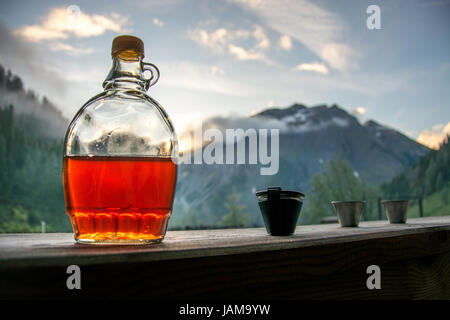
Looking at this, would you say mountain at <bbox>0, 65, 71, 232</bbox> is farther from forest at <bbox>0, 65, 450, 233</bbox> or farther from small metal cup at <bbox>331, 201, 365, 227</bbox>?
small metal cup at <bbox>331, 201, 365, 227</bbox>

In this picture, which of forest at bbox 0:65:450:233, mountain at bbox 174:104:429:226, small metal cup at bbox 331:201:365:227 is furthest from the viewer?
mountain at bbox 174:104:429:226

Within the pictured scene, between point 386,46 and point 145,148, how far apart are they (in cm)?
7045

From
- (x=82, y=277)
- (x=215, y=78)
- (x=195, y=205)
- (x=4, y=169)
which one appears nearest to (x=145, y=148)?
(x=82, y=277)

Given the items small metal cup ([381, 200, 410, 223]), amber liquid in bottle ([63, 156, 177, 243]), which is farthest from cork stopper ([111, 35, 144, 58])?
small metal cup ([381, 200, 410, 223])

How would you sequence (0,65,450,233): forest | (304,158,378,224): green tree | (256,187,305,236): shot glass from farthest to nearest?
1. (304,158,378,224): green tree
2. (0,65,450,233): forest
3. (256,187,305,236): shot glass

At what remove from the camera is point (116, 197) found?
792mm

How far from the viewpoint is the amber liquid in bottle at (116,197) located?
2.61 feet

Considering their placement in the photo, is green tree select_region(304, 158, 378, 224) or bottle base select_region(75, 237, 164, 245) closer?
bottle base select_region(75, 237, 164, 245)

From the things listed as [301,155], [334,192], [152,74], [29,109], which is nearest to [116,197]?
[152,74]

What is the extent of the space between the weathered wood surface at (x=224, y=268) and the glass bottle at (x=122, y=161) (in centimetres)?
7

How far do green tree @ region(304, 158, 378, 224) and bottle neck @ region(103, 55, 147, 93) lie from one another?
4285 cm

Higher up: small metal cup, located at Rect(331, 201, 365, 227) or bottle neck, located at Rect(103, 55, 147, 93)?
bottle neck, located at Rect(103, 55, 147, 93)

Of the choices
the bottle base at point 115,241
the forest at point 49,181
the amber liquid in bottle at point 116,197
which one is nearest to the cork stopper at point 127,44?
the amber liquid in bottle at point 116,197

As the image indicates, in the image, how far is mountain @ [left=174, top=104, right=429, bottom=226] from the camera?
218 feet
